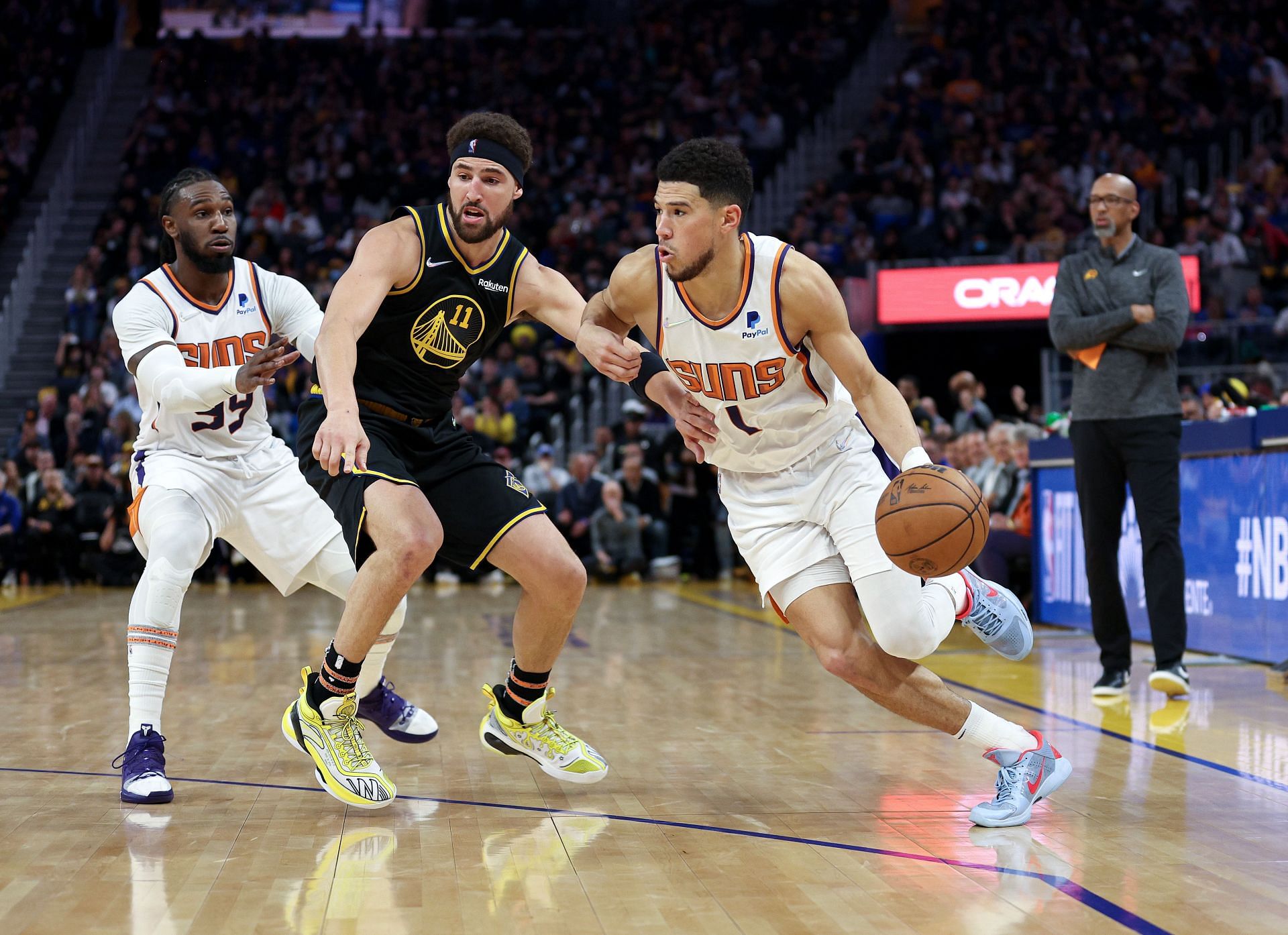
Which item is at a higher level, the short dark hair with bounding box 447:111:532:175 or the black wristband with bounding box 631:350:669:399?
the short dark hair with bounding box 447:111:532:175

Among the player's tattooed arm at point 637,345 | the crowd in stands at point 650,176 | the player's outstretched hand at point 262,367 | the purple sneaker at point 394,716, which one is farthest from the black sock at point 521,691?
the crowd in stands at point 650,176

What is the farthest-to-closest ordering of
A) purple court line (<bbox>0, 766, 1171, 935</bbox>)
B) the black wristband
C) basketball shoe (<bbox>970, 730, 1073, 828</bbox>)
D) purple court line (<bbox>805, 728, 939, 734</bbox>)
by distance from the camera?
purple court line (<bbox>805, 728, 939, 734</bbox>), the black wristband, basketball shoe (<bbox>970, 730, 1073, 828</bbox>), purple court line (<bbox>0, 766, 1171, 935</bbox>)

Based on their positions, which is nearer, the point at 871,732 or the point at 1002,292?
the point at 871,732

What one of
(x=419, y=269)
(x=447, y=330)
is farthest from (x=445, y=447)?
(x=419, y=269)

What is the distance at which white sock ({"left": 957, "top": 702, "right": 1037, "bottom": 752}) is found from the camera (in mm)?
3959

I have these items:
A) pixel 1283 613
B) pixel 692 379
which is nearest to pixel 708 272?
pixel 692 379

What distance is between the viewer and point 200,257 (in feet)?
15.5

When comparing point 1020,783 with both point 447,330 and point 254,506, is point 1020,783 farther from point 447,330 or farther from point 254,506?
point 254,506

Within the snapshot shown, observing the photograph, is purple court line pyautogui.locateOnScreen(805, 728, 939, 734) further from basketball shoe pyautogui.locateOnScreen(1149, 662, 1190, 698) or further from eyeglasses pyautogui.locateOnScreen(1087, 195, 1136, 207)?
eyeglasses pyautogui.locateOnScreen(1087, 195, 1136, 207)

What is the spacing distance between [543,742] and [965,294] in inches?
490

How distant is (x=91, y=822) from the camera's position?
3945 millimetres

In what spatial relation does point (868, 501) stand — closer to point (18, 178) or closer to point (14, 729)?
point (14, 729)

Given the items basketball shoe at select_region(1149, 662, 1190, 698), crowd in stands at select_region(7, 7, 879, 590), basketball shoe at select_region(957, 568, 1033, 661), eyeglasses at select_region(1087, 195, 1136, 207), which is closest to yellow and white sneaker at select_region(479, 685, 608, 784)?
basketball shoe at select_region(957, 568, 1033, 661)

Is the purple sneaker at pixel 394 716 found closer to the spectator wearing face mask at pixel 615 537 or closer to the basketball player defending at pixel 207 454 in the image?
the basketball player defending at pixel 207 454
